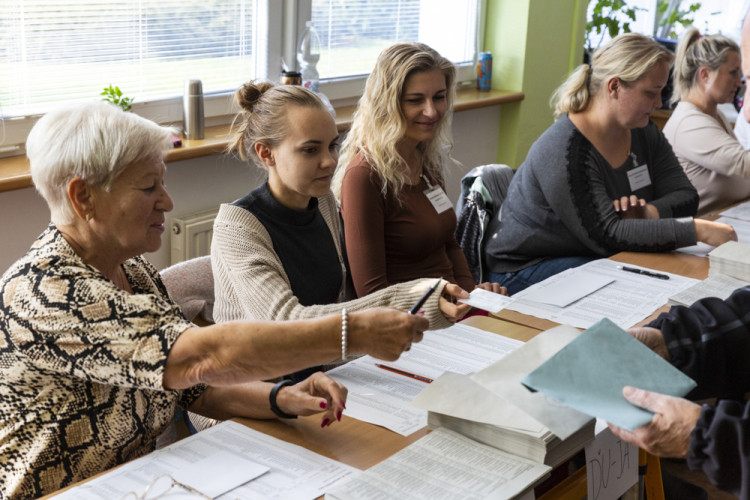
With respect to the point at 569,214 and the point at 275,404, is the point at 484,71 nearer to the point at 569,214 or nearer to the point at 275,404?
the point at 569,214

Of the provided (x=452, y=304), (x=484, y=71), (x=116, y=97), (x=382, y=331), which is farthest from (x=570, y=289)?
(x=484, y=71)

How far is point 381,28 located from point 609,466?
3.32m

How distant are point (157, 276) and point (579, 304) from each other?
1.23m

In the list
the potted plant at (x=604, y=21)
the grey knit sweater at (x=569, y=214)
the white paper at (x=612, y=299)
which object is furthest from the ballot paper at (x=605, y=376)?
the potted plant at (x=604, y=21)

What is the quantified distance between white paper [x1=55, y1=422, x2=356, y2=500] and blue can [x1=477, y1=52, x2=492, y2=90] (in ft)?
12.6

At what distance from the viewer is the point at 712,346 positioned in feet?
5.87

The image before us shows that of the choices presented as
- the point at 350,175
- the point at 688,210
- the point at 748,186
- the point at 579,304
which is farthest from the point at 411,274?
the point at 748,186

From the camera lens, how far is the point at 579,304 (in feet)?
7.70

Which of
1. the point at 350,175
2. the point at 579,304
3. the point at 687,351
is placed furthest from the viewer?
the point at 350,175

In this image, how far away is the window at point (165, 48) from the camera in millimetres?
2842

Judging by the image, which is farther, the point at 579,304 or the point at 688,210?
the point at 688,210

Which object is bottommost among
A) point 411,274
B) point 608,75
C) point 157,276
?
point 411,274

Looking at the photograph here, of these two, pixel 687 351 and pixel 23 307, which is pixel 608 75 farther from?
pixel 23 307

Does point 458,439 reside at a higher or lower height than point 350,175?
lower
